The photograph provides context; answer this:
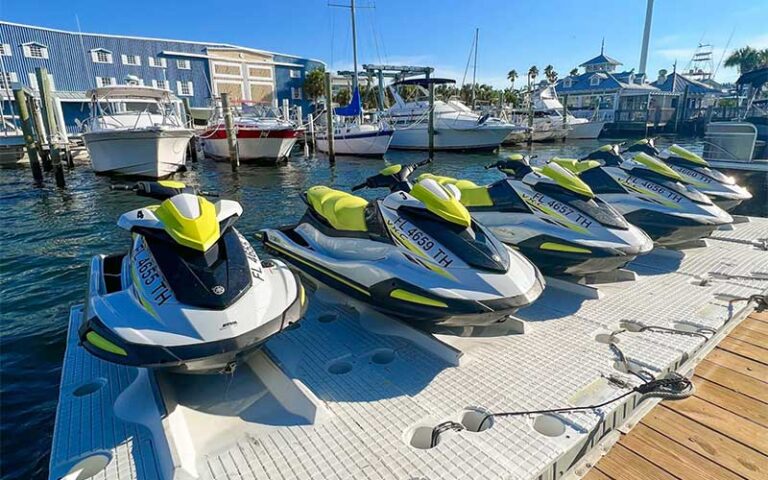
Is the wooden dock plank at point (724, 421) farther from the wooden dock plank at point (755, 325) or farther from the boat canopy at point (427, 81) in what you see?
the boat canopy at point (427, 81)

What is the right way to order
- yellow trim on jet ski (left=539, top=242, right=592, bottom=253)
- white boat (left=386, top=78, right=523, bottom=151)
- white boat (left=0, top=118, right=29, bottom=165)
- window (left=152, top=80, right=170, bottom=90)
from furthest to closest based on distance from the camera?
window (left=152, top=80, right=170, bottom=90), white boat (left=386, top=78, right=523, bottom=151), white boat (left=0, top=118, right=29, bottom=165), yellow trim on jet ski (left=539, top=242, right=592, bottom=253)

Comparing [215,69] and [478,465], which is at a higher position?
[215,69]

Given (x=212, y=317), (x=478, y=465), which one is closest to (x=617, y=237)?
(x=478, y=465)

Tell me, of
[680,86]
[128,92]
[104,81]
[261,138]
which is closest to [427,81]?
[261,138]

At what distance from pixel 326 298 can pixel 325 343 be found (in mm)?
763

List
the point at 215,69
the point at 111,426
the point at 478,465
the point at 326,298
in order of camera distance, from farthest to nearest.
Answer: the point at 215,69, the point at 326,298, the point at 111,426, the point at 478,465

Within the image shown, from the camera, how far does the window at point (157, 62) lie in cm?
3409

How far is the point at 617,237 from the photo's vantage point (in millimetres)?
3693

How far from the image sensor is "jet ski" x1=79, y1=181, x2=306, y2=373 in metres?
2.10

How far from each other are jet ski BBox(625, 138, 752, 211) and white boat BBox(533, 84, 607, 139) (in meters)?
27.6

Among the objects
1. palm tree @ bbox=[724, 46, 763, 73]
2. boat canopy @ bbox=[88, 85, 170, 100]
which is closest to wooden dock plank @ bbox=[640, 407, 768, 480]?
boat canopy @ bbox=[88, 85, 170, 100]

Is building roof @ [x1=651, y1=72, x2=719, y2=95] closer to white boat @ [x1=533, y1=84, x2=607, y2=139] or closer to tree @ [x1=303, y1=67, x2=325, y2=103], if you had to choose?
white boat @ [x1=533, y1=84, x2=607, y2=139]

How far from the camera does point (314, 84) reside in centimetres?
4247

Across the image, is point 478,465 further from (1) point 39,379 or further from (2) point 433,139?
(2) point 433,139
